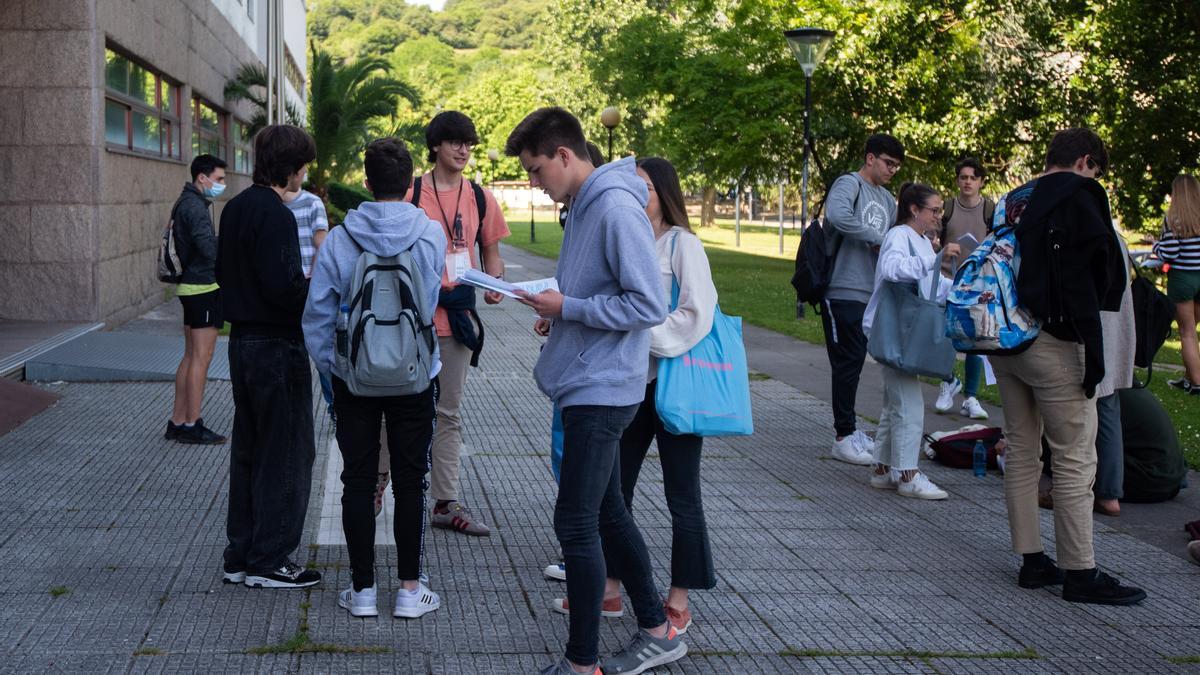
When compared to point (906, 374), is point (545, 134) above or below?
above

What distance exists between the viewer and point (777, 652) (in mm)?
4547

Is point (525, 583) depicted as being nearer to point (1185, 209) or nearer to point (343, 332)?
point (343, 332)

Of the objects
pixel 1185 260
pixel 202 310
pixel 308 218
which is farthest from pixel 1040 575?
pixel 1185 260

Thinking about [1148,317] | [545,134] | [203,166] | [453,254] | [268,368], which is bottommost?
[268,368]

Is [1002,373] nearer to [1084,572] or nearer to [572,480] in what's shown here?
[1084,572]

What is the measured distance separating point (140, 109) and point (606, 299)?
13.8m

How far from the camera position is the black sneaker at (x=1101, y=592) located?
527 cm

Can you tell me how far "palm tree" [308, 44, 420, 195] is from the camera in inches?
1009

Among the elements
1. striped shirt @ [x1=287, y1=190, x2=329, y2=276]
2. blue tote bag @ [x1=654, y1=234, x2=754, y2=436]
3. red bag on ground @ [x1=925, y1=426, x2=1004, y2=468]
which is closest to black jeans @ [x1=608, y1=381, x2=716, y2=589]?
blue tote bag @ [x1=654, y1=234, x2=754, y2=436]

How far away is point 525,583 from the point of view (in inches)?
207

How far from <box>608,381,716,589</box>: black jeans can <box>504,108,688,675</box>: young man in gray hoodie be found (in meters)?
0.50

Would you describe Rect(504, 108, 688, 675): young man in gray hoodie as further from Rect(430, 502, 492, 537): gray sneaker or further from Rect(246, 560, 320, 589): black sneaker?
Rect(430, 502, 492, 537): gray sneaker

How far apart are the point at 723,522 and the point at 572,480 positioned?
2.61m

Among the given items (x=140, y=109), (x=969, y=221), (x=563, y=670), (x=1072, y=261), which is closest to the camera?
(x=563, y=670)
